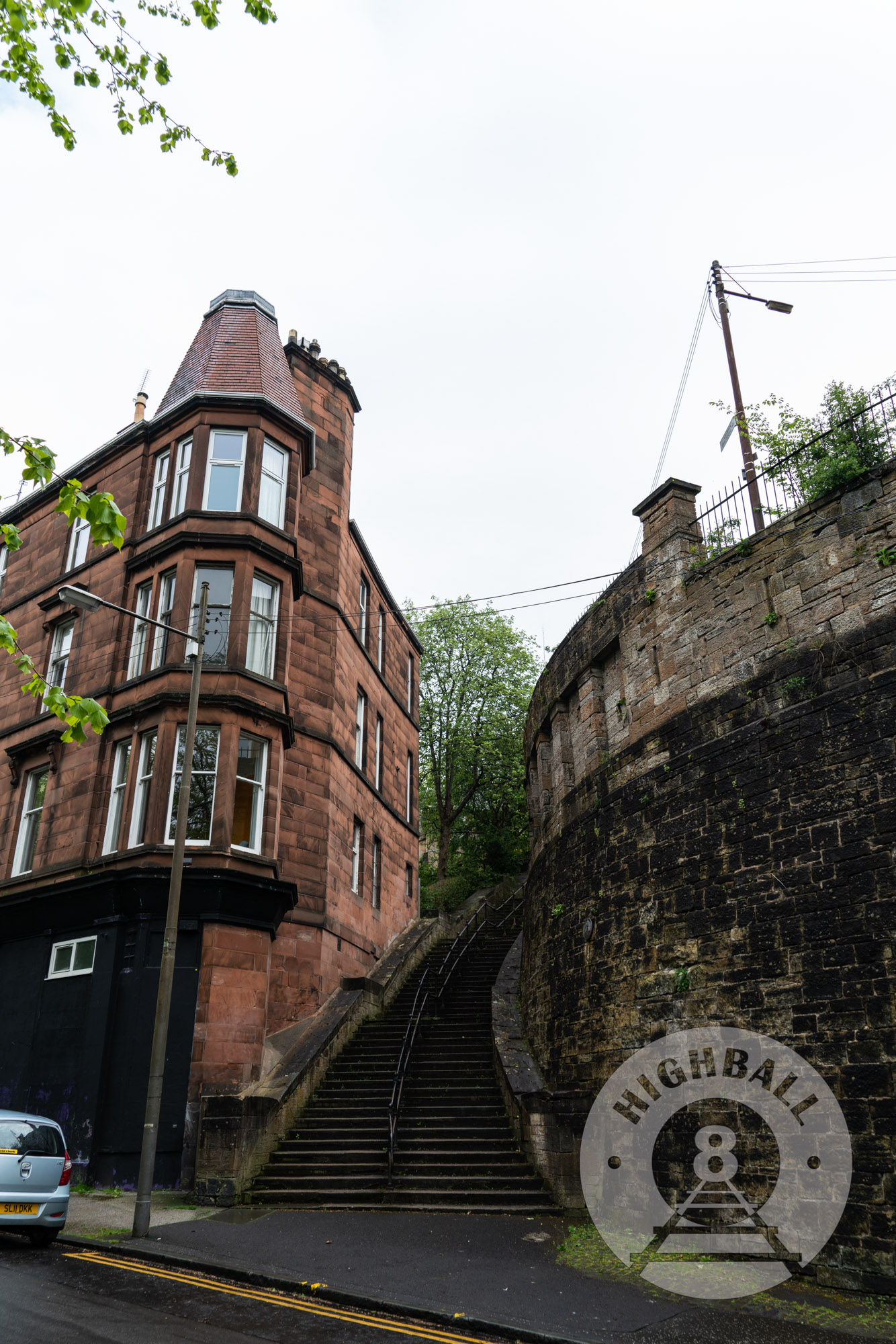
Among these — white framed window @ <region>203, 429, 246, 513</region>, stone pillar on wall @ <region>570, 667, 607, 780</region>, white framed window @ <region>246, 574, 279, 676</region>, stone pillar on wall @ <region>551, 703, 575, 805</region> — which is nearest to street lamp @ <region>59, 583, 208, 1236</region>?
white framed window @ <region>246, 574, 279, 676</region>

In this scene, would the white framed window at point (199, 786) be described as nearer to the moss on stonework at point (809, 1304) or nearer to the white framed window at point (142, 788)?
the white framed window at point (142, 788)

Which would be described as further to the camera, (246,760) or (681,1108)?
(246,760)

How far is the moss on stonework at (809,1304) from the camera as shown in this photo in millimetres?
6328

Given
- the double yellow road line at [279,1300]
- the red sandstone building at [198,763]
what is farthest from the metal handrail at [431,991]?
the double yellow road line at [279,1300]

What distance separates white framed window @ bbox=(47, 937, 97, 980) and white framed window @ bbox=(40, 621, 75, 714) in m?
5.31

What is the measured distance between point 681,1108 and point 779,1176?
1.32 meters

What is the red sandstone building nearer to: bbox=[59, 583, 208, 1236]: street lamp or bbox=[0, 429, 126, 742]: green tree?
bbox=[59, 583, 208, 1236]: street lamp

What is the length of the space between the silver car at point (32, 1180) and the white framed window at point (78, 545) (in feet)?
43.5

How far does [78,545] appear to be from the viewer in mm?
20078

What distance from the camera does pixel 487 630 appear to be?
35125 millimetres

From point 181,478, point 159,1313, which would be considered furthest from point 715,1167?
point 181,478

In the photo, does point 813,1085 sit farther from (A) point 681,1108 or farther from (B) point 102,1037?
(B) point 102,1037

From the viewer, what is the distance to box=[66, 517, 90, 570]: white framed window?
1980 centimetres

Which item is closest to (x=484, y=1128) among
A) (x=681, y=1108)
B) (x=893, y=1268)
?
(x=681, y=1108)
